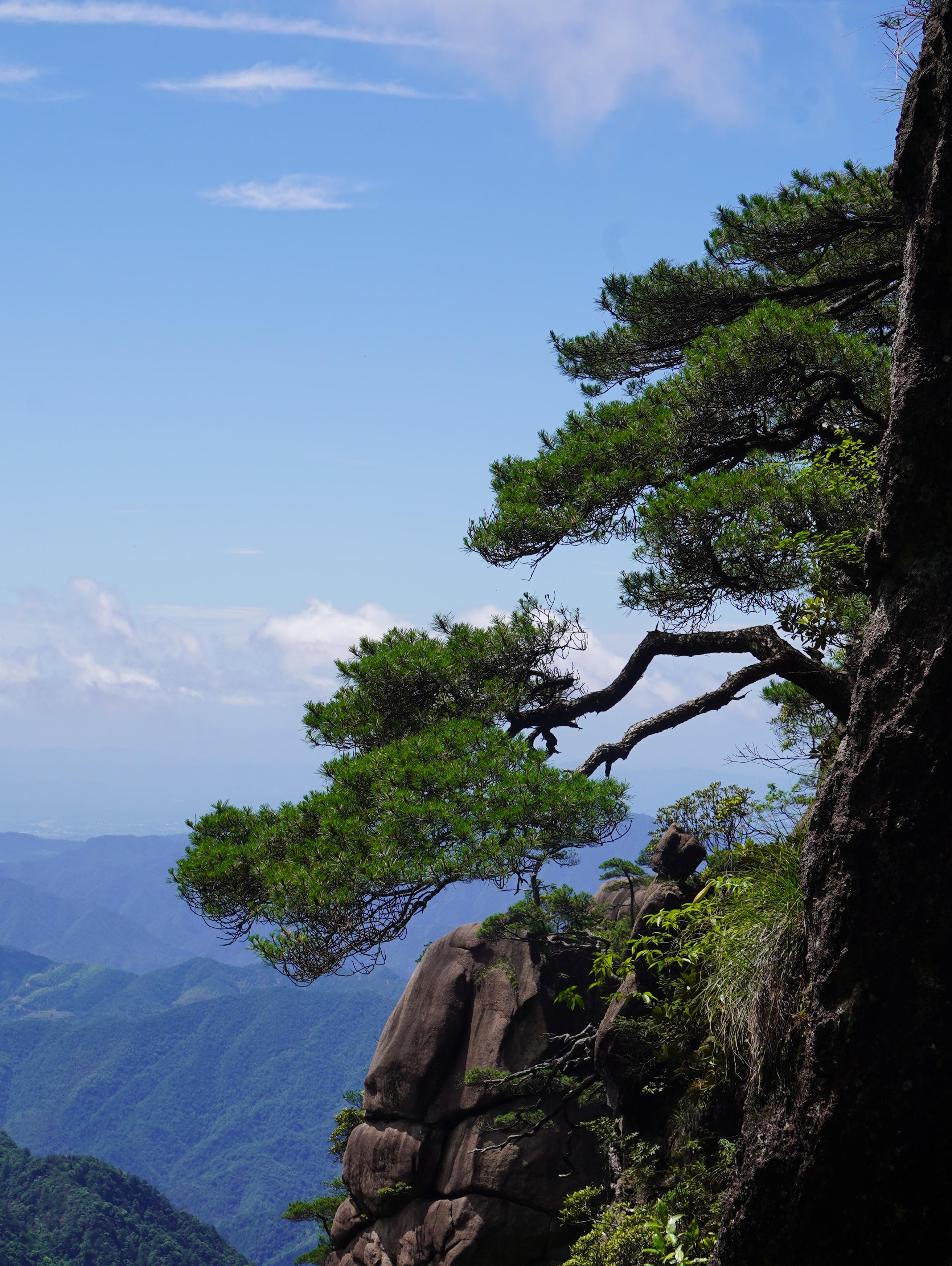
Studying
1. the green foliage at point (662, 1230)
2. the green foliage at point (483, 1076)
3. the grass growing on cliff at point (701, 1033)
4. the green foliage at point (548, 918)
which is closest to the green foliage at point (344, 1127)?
the green foliage at point (483, 1076)

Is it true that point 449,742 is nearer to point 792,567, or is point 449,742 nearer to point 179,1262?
point 792,567

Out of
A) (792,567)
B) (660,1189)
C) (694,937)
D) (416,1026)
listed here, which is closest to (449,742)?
(694,937)

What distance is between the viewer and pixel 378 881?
25.2 ft

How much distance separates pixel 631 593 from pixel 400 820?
3.10m

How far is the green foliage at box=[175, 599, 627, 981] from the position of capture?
7.70 meters

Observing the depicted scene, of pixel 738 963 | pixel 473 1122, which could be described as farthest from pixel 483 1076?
pixel 738 963

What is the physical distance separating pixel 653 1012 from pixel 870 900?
408 cm

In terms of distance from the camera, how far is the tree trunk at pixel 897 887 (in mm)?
4078

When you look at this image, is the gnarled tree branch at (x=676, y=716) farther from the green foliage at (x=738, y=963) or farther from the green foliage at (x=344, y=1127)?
the green foliage at (x=344, y=1127)

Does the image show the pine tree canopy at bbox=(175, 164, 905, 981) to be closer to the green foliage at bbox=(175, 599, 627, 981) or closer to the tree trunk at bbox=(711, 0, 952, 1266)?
the green foliage at bbox=(175, 599, 627, 981)

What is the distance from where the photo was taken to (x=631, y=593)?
28.8ft

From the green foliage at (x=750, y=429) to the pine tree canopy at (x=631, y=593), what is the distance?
23 mm

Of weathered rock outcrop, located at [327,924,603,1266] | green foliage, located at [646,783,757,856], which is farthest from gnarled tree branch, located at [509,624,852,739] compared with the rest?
weathered rock outcrop, located at [327,924,603,1266]

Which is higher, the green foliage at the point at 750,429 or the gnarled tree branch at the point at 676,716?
the green foliage at the point at 750,429
